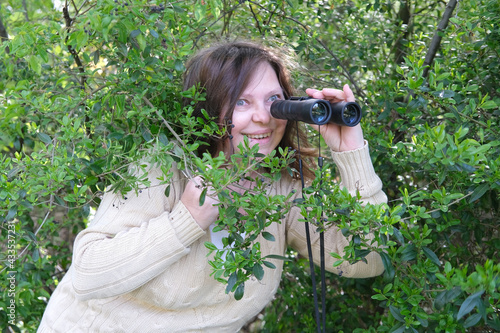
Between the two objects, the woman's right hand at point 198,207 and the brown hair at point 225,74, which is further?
the brown hair at point 225,74

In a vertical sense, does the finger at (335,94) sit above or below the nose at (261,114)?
above

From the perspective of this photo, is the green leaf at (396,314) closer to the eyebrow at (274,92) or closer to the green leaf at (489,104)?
the green leaf at (489,104)

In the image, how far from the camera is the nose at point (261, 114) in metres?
2.00

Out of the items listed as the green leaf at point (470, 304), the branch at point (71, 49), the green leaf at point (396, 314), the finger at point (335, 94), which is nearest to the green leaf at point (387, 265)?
the green leaf at point (396, 314)

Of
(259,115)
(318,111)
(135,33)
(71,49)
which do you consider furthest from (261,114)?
(71,49)

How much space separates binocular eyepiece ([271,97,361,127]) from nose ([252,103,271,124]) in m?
0.09

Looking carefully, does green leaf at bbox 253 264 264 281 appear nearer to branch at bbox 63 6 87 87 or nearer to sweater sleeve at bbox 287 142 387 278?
sweater sleeve at bbox 287 142 387 278

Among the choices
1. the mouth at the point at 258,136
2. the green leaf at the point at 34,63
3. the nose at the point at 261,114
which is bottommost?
the mouth at the point at 258,136

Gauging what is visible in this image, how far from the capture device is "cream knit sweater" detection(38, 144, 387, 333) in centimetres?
189

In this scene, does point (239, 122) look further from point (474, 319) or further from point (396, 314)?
point (474, 319)

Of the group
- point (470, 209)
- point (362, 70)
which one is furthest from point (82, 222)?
point (470, 209)

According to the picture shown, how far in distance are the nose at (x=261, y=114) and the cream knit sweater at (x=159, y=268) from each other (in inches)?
10.7

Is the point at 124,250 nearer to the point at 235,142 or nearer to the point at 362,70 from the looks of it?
the point at 235,142

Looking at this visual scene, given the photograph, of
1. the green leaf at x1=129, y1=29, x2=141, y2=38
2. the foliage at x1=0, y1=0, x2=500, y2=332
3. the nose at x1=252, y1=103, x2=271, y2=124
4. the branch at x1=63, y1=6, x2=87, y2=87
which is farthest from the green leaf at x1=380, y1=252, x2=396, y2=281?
the branch at x1=63, y1=6, x2=87, y2=87
